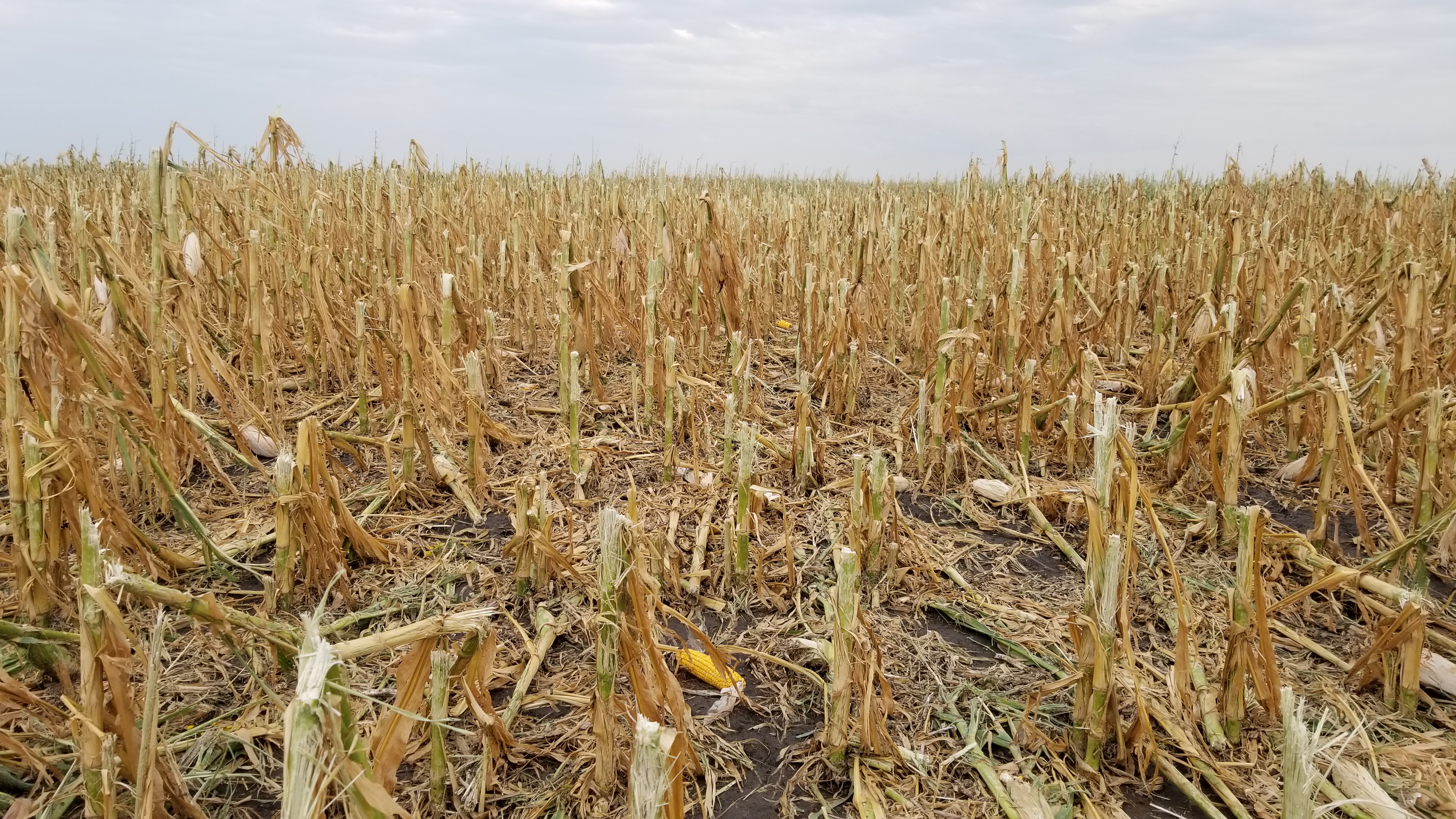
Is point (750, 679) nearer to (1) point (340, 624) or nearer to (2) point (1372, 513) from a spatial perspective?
(1) point (340, 624)

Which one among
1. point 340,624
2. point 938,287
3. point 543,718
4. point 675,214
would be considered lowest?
point 543,718

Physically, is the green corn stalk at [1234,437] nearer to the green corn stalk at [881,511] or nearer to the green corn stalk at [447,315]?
the green corn stalk at [881,511]

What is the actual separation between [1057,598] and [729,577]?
938 millimetres

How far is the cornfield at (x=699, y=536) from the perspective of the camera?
1.44 meters

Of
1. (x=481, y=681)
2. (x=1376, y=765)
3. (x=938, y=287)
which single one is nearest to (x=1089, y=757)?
(x=1376, y=765)

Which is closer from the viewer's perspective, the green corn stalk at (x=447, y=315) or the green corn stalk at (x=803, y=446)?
the green corn stalk at (x=447, y=315)

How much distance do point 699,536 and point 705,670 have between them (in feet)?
2.00

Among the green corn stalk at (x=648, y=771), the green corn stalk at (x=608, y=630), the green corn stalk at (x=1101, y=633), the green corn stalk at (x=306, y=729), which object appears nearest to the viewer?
the green corn stalk at (x=306, y=729)

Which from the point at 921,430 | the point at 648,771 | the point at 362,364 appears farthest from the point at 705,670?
the point at 362,364

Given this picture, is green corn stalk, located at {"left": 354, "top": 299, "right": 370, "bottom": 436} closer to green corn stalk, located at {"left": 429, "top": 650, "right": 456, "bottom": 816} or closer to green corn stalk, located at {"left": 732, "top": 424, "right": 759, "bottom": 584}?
green corn stalk, located at {"left": 732, "top": 424, "right": 759, "bottom": 584}

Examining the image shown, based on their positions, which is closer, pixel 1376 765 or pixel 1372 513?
pixel 1376 765

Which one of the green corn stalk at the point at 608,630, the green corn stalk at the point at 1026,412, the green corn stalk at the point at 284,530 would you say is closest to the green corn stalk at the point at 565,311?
the green corn stalk at the point at 284,530

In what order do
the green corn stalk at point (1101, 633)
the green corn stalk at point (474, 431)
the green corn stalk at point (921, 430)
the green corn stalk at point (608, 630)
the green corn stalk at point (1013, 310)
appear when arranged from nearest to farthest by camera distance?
the green corn stalk at point (608, 630) → the green corn stalk at point (1101, 633) → the green corn stalk at point (474, 431) → the green corn stalk at point (921, 430) → the green corn stalk at point (1013, 310)

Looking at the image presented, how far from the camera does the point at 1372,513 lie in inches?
108
